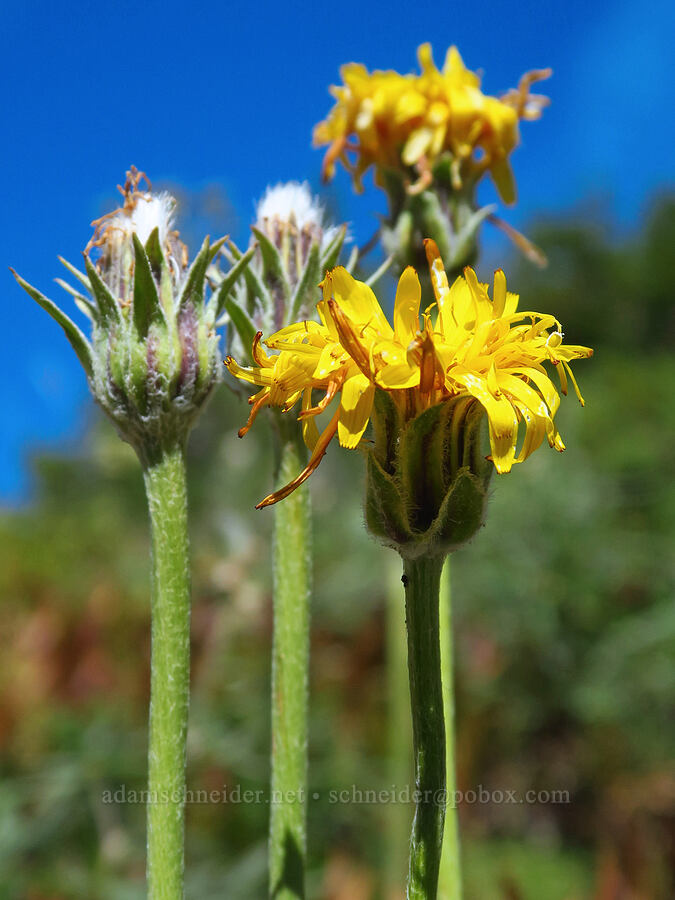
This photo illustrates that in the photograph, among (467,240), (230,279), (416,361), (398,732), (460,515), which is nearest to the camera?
(416,361)

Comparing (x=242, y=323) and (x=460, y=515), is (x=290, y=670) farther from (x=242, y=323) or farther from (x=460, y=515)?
Answer: (x=242, y=323)

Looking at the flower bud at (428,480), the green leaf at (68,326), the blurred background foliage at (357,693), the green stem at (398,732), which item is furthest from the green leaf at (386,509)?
the green stem at (398,732)

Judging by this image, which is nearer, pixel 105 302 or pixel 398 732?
pixel 105 302

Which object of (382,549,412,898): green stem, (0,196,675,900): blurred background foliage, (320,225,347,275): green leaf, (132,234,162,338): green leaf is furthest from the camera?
(0,196,675,900): blurred background foliage

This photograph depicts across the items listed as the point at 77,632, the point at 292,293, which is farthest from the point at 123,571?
the point at 292,293

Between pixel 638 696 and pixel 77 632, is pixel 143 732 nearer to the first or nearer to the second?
pixel 77 632

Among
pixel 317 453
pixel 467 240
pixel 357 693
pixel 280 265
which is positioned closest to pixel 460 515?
pixel 317 453

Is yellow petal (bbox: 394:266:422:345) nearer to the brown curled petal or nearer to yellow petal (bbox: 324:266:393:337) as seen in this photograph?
yellow petal (bbox: 324:266:393:337)

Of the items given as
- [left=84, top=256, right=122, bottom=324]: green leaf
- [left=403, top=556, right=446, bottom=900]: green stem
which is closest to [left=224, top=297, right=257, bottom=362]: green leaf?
[left=84, top=256, right=122, bottom=324]: green leaf
